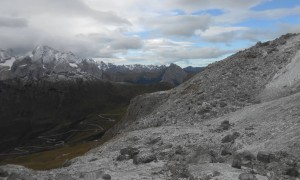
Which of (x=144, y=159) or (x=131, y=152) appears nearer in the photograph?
(x=144, y=159)

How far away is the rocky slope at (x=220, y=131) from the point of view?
27.5 m

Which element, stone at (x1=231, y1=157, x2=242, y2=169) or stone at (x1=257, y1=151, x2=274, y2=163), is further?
stone at (x1=257, y1=151, x2=274, y2=163)

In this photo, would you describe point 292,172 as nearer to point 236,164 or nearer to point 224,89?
point 236,164

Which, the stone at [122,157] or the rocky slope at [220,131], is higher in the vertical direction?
the rocky slope at [220,131]

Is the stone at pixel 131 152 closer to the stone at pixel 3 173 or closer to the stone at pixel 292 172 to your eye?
the stone at pixel 3 173

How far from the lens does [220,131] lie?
39.3m

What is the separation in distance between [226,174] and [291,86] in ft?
84.8

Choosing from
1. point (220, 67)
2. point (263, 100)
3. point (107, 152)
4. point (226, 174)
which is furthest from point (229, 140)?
point (220, 67)

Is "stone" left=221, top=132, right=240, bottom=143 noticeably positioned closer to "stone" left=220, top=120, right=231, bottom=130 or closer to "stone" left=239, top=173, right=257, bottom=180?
"stone" left=220, top=120, right=231, bottom=130

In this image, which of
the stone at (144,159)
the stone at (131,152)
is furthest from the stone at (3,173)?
the stone at (131,152)

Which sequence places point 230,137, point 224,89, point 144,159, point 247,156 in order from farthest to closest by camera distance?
point 224,89, point 230,137, point 144,159, point 247,156

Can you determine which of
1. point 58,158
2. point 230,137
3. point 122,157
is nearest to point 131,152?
point 122,157

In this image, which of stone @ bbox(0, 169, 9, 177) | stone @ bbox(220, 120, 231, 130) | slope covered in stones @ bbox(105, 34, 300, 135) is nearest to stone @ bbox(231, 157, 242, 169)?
stone @ bbox(220, 120, 231, 130)

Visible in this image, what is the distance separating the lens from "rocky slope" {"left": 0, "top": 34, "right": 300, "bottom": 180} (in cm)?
2755
